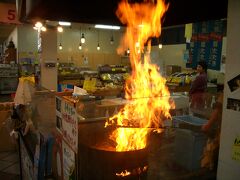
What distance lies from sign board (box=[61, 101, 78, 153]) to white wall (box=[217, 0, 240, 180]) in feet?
6.00

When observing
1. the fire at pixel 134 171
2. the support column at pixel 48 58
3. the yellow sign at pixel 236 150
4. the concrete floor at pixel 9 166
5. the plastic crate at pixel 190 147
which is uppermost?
the support column at pixel 48 58

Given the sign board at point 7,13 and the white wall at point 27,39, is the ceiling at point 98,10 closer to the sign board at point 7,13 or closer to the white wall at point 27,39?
the sign board at point 7,13

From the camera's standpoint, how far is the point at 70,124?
7.48 ft

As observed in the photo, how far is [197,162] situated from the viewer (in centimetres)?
504

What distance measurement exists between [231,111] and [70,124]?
185cm

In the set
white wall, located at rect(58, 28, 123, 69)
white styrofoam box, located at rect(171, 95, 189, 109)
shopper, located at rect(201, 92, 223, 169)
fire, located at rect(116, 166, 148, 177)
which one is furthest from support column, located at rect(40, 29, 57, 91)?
white wall, located at rect(58, 28, 123, 69)

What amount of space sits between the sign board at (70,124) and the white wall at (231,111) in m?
1.83

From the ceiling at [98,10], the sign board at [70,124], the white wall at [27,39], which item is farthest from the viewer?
the white wall at [27,39]

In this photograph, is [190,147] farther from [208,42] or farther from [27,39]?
[27,39]

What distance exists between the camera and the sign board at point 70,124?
7.14ft

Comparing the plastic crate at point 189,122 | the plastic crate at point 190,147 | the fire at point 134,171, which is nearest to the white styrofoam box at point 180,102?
the plastic crate at point 189,122

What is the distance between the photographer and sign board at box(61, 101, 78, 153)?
2178mm

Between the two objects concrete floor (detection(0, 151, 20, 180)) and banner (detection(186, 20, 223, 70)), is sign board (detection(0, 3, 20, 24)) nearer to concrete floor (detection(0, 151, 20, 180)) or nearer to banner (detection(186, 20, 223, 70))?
concrete floor (detection(0, 151, 20, 180))

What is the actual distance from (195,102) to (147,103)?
239 centimetres
